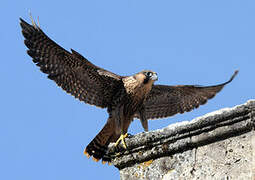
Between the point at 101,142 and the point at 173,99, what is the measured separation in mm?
1344

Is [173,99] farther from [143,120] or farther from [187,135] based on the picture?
[187,135]

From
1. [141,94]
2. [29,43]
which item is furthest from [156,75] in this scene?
[29,43]

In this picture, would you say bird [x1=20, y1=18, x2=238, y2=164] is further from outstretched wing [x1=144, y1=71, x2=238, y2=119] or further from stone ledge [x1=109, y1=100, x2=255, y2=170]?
stone ledge [x1=109, y1=100, x2=255, y2=170]

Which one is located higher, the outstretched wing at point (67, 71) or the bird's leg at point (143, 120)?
the outstretched wing at point (67, 71)

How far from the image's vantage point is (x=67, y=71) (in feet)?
20.3

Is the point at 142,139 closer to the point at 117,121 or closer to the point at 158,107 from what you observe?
the point at 117,121

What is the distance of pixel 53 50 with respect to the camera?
244 inches

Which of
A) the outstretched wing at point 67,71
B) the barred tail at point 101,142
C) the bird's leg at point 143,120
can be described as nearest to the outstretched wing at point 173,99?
the bird's leg at point 143,120

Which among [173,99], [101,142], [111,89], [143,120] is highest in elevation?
[173,99]

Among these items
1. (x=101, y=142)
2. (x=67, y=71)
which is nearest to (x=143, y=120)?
(x=101, y=142)

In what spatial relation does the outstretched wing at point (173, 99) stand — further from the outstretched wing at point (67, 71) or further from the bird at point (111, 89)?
the outstretched wing at point (67, 71)

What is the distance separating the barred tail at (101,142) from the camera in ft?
17.3

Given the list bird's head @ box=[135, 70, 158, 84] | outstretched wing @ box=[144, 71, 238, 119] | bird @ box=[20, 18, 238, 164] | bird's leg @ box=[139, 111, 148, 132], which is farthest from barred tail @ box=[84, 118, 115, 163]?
outstretched wing @ box=[144, 71, 238, 119]

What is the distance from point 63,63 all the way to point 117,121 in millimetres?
1057
